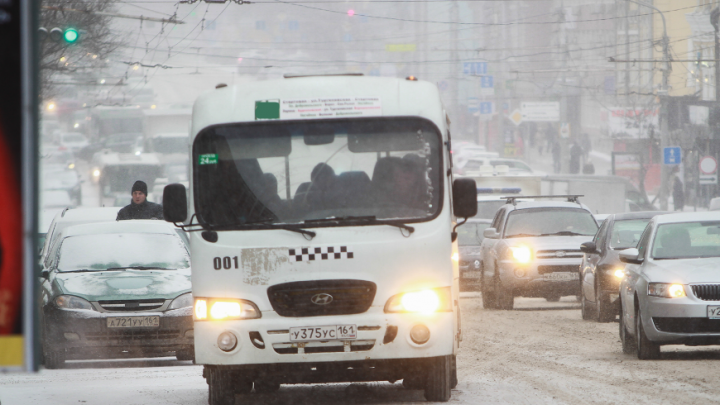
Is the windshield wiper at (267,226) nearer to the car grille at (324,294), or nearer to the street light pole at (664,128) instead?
the car grille at (324,294)

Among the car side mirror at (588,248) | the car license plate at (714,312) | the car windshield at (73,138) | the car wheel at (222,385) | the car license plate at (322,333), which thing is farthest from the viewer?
the car windshield at (73,138)

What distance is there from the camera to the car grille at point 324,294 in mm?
8273

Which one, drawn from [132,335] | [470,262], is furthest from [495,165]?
[132,335]

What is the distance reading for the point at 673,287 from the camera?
11203mm

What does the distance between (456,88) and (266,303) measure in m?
104

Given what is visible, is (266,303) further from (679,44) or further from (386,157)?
(679,44)

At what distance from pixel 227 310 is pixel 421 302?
1324mm

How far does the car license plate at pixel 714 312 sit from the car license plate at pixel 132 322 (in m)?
5.33

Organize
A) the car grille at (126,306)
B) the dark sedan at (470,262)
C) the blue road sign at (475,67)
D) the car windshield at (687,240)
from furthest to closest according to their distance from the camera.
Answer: the blue road sign at (475,67), the dark sedan at (470,262), the car grille at (126,306), the car windshield at (687,240)

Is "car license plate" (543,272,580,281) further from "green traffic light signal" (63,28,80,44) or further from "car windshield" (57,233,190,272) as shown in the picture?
"green traffic light signal" (63,28,80,44)

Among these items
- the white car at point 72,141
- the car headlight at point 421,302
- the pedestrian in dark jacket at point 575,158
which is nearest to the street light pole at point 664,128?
the pedestrian in dark jacket at point 575,158

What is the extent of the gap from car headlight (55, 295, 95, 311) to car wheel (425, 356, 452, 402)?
480cm

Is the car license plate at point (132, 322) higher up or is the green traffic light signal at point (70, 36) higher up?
the green traffic light signal at point (70, 36)

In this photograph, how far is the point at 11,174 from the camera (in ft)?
11.7
